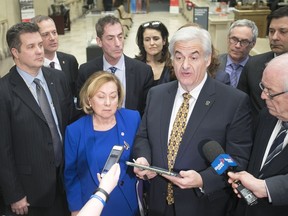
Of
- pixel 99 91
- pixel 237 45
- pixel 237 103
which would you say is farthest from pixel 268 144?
pixel 237 45

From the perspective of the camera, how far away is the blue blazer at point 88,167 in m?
2.44

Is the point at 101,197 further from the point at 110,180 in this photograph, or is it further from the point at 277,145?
the point at 277,145

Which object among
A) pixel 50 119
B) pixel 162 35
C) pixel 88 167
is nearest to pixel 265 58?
pixel 162 35

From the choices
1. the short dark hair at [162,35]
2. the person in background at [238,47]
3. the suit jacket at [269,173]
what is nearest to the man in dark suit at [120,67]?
the short dark hair at [162,35]

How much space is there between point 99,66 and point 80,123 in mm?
968

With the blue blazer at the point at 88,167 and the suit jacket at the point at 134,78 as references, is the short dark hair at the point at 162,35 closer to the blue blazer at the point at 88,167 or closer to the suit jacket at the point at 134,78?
the suit jacket at the point at 134,78

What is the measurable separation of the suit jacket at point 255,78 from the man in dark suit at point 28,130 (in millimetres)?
1668

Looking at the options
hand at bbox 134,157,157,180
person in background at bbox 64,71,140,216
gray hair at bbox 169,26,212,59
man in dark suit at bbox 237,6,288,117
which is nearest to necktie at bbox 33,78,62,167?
person in background at bbox 64,71,140,216

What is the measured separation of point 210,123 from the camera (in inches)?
81.4

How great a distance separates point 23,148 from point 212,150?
4.88 ft

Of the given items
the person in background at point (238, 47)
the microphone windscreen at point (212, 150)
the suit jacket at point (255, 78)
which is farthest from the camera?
the person in background at point (238, 47)

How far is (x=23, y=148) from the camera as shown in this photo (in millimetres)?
2578

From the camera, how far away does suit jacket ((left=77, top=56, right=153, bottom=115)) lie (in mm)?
3221

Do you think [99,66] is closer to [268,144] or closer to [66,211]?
[66,211]
